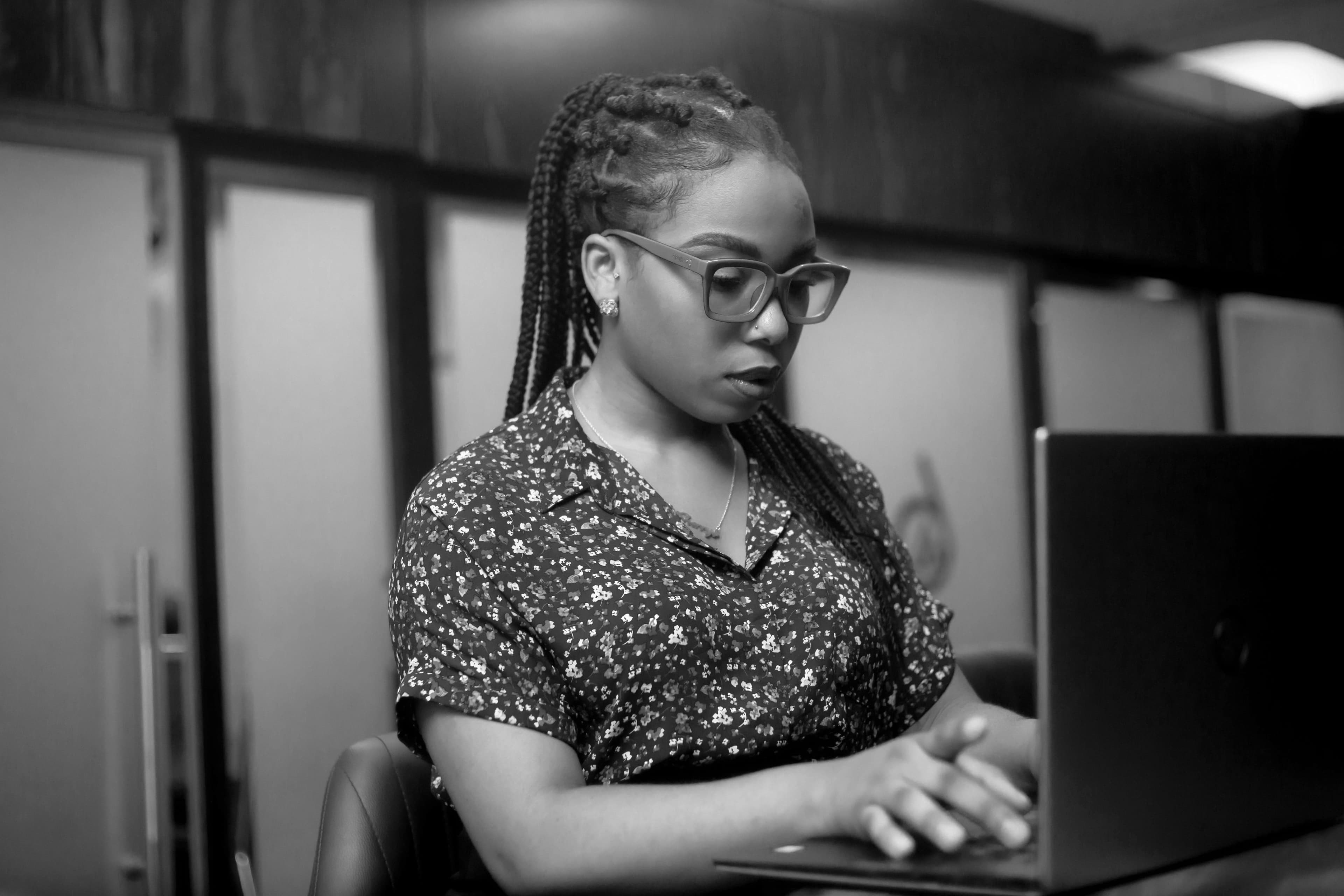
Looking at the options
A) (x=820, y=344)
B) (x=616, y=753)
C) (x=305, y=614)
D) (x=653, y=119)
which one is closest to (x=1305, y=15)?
(x=820, y=344)

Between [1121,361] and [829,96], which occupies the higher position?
[829,96]

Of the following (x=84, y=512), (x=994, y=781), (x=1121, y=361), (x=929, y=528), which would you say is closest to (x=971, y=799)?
(x=994, y=781)

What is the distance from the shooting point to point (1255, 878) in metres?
0.94

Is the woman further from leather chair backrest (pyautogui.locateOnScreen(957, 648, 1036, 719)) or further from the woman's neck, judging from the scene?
leather chair backrest (pyautogui.locateOnScreen(957, 648, 1036, 719))

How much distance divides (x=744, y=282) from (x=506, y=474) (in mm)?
293

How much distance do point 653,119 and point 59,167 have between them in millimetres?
1635

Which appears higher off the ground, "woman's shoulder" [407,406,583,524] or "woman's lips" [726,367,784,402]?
"woman's lips" [726,367,784,402]

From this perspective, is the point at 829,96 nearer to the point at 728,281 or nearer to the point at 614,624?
the point at 728,281

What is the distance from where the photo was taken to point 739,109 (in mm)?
1511

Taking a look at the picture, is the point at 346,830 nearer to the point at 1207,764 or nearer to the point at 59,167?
the point at 1207,764

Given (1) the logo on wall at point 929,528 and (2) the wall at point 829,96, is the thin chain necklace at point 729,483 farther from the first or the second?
(1) the logo on wall at point 929,528

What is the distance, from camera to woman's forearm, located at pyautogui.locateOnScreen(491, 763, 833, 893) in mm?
1042

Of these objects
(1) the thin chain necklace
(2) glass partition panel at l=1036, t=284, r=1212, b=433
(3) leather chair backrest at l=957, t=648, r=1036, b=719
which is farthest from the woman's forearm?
(2) glass partition panel at l=1036, t=284, r=1212, b=433

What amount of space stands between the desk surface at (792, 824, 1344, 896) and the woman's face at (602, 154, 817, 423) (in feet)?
1.99
